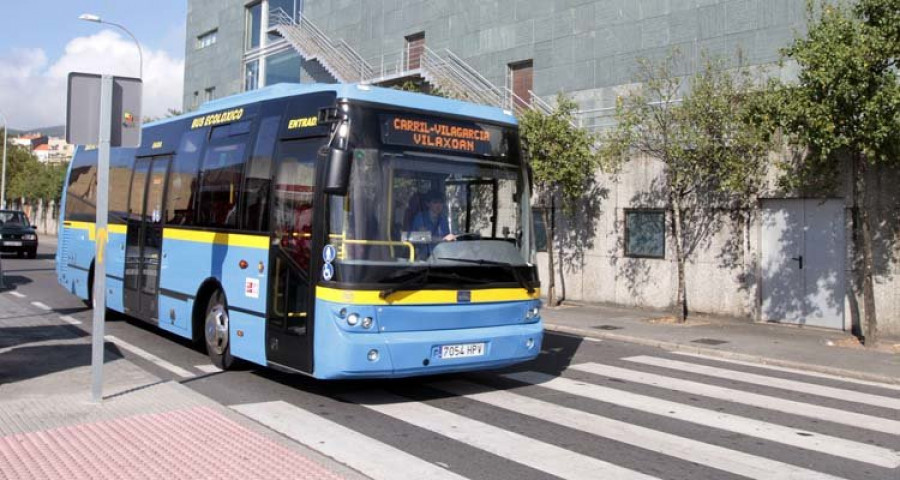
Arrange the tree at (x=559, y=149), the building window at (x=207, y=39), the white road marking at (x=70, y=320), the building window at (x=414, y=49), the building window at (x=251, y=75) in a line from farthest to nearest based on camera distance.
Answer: the building window at (x=207, y=39), the building window at (x=251, y=75), the building window at (x=414, y=49), the tree at (x=559, y=149), the white road marking at (x=70, y=320)

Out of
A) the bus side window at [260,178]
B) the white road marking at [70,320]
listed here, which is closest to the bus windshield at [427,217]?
the bus side window at [260,178]

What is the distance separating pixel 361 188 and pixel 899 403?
6.58 m

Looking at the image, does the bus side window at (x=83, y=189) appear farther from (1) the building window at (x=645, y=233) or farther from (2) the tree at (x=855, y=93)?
(2) the tree at (x=855, y=93)

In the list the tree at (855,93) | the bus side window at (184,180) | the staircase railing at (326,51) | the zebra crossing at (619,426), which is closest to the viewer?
the zebra crossing at (619,426)

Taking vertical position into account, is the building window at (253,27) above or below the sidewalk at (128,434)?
above

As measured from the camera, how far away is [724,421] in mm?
7371

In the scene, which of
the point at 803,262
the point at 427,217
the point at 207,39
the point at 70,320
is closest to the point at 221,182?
the point at 427,217

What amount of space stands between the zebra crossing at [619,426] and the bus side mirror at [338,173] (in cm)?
206

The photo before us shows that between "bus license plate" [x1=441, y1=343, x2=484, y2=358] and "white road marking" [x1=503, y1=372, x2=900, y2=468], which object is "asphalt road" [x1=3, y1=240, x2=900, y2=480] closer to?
"white road marking" [x1=503, y1=372, x2=900, y2=468]

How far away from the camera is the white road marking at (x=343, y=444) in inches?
214

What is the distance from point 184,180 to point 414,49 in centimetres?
2018

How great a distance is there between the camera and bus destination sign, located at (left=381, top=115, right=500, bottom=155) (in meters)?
7.35

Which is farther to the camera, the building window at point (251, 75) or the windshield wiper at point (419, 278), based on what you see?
the building window at point (251, 75)

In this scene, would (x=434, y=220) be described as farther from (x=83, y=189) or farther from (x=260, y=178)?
(x=83, y=189)
